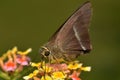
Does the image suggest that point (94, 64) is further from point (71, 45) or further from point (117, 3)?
point (71, 45)

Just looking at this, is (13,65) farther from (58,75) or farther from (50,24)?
(50,24)

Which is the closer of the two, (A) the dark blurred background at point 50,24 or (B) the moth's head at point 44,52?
(B) the moth's head at point 44,52

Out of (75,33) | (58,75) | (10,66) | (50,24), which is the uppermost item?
(50,24)

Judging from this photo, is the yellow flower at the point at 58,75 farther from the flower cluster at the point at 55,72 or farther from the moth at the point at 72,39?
the moth at the point at 72,39

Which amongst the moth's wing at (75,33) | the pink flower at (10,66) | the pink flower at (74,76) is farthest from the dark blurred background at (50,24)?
the pink flower at (74,76)

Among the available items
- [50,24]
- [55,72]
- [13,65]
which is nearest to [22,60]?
[13,65]

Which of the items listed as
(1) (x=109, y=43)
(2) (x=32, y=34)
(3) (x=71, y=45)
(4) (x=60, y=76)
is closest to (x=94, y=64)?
(1) (x=109, y=43)
